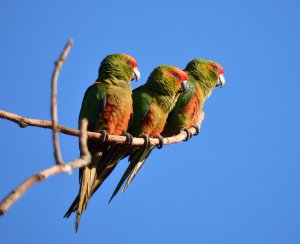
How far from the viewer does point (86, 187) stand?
268 inches

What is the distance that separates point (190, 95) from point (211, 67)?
112 cm

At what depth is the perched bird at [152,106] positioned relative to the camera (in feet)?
24.4

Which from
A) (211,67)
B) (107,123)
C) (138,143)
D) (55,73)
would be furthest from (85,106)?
(55,73)

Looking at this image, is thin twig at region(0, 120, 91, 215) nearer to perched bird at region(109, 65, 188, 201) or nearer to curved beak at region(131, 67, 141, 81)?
perched bird at region(109, 65, 188, 201)

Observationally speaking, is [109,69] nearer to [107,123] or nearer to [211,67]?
[107,123]

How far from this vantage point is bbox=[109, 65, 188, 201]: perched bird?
7.45 m

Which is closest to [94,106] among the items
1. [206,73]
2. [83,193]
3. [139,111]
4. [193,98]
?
[139,111]

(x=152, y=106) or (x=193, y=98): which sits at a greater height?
(x=193, y=98)

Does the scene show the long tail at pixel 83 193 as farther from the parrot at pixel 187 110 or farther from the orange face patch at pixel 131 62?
the orange face patch at pixel 131 62

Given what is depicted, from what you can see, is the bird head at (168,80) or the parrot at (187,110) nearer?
the bird head at (168,80)

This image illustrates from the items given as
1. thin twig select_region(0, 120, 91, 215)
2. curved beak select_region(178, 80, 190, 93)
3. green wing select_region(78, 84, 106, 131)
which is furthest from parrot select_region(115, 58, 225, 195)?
thin twig select_region(0, 120, 91, 215)

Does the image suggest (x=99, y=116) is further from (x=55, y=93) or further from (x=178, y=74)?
(x=55, y=93)

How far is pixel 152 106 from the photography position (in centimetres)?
756

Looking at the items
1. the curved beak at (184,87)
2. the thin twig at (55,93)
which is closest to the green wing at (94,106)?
the curved beak at (184,87)
